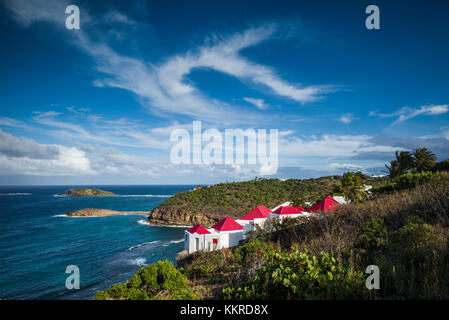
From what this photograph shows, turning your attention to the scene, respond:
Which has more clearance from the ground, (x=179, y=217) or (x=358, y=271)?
(x=358, y=271)

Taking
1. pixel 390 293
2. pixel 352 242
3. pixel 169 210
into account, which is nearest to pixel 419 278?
pixel 390 293

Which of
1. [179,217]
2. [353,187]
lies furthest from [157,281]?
[179,217]

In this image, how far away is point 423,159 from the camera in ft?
114

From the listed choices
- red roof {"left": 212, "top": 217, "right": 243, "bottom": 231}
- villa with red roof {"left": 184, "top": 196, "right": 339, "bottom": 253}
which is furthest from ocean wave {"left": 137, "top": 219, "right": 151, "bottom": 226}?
red roof {"left": 212, "top": 217, "right": 243, "bottom": 231}

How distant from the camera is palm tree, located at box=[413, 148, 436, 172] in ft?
112

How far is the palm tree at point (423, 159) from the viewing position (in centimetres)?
3406

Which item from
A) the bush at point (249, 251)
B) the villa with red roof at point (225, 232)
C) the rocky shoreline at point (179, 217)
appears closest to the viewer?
the bush at point (249, 251)

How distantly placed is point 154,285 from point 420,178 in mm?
23079

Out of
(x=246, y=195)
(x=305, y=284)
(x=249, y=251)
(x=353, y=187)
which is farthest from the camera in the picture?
(x=246, y=195)

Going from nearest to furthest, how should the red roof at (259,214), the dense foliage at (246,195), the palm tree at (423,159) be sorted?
the red roof at (259,214)
the palm tree at (423,159)
the dense foliage at (246,195)

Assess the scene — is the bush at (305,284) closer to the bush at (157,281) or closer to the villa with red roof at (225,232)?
the bush at (157,281)
